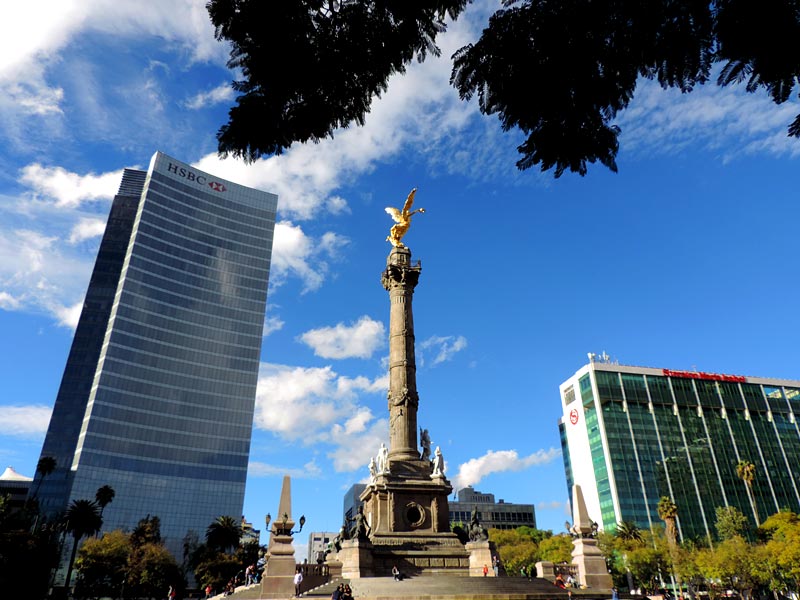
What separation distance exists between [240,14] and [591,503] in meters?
103

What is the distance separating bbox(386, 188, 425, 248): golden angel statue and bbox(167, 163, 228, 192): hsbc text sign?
3674 inches

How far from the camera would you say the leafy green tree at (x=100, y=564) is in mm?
53375

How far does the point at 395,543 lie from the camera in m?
27.6

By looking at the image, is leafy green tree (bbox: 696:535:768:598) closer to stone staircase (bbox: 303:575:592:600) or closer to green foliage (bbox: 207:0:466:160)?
stone staircase (bbox: 303:575:592:600)

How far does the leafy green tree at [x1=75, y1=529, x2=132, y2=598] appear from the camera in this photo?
53375 millimetres

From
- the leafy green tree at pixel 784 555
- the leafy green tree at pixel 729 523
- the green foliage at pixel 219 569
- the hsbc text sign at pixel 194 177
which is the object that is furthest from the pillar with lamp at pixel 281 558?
the hsbc text sign at pixel 194 177

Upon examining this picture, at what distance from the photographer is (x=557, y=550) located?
214ft

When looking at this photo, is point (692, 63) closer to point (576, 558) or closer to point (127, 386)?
point (576, 558)

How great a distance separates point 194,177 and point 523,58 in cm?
12647

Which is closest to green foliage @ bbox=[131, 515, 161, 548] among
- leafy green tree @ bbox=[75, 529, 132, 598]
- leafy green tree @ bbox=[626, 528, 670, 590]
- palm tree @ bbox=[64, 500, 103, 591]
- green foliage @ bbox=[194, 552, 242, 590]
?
leafy green tree @ bbox=[75, 529, 132, 598]

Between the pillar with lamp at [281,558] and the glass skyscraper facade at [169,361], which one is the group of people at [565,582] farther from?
the glass skyscraper facade at [169,361]

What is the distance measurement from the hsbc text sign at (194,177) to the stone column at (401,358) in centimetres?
9572

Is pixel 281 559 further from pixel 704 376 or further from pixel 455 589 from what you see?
pixel 704 376

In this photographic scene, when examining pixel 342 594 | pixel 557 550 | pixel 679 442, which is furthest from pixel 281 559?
pixel 679 442
